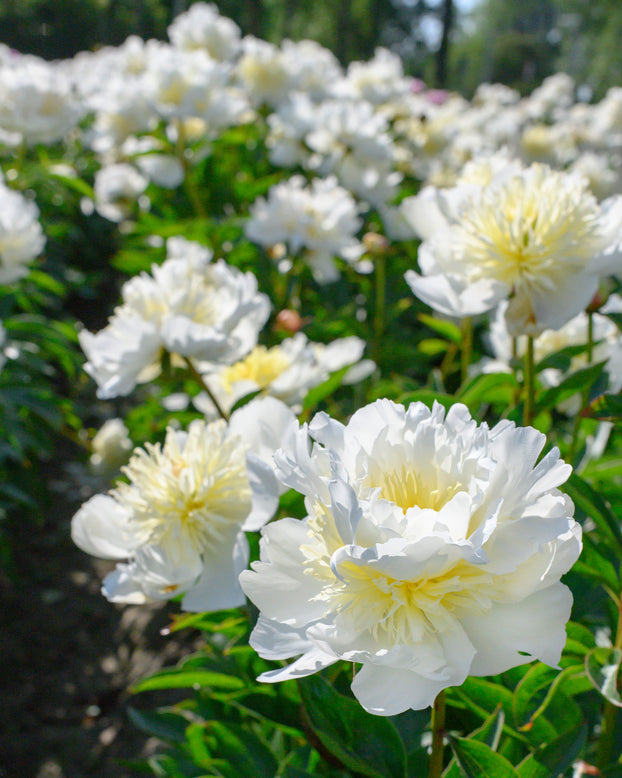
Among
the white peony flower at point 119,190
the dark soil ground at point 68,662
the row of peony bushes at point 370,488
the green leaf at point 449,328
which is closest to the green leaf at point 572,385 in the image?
the row of peony bushes at point 370,488

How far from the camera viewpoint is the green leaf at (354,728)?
73 centimetres

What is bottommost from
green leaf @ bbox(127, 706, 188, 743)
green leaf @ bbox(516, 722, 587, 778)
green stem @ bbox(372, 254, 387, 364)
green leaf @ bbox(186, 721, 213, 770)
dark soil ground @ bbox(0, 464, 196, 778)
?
dark soil ground @ bbox(0, 464, 196, 778)

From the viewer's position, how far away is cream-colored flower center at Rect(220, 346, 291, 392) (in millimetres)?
1216

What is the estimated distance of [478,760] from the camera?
639mm

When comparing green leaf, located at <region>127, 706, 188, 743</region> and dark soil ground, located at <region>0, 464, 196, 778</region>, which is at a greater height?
green leaf, located at <region>127, 706, 188, 743</region>

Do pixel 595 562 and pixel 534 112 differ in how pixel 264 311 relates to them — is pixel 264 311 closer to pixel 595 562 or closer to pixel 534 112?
pixel 595 562

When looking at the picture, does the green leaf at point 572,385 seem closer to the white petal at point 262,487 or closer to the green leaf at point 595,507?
the green leaf at point 595,507

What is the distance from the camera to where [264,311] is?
3.77ft

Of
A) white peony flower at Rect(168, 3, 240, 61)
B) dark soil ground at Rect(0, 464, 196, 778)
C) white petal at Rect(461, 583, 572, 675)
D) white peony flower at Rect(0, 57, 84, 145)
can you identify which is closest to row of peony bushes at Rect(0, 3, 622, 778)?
white petal at Rect(461, 583, 572, 675)

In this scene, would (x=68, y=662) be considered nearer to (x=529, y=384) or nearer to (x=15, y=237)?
(x=15, y=237)

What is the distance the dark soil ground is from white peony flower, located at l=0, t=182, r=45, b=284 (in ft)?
3.12

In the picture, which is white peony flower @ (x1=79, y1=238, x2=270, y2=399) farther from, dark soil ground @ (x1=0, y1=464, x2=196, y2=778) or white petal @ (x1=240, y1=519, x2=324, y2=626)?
dark soil ground @ (x1=0, y1=464, x2=196, y2=778)

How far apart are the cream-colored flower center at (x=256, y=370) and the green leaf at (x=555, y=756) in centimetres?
71

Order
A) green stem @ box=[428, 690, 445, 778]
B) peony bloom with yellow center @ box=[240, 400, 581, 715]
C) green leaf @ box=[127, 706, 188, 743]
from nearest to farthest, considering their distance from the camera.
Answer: peony bloom with yellow center @ box=[240, 400, 581, 715]
green stem @ box=[428, 690, 445, 778]
green leaf @ box=[127, 706, 188, 743]
